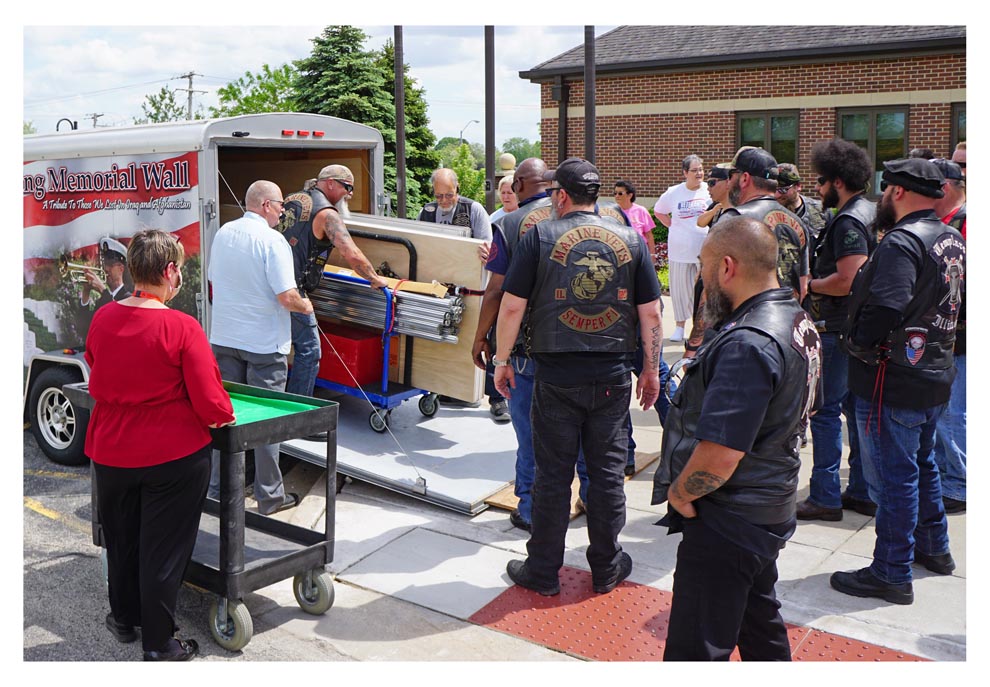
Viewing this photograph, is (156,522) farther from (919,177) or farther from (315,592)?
(919,177)

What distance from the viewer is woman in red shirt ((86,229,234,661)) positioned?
3807mm

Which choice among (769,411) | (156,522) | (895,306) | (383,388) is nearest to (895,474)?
(895,306)

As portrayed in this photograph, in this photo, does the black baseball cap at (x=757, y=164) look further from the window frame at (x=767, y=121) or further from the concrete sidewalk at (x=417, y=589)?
the window frame at (x=767, y=121)

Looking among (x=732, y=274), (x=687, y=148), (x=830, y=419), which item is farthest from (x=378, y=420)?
(x=687, y=148)

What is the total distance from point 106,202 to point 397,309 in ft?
7.65

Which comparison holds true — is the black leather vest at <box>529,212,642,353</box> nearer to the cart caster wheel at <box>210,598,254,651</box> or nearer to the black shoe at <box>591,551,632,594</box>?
the black shoe at <box>591,551,632,594</box>

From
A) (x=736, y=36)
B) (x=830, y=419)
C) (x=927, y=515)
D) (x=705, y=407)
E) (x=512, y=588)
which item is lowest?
(x=512, y=588)

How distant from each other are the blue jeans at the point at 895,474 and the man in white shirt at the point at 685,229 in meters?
5.40

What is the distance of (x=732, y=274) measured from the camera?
3.15m

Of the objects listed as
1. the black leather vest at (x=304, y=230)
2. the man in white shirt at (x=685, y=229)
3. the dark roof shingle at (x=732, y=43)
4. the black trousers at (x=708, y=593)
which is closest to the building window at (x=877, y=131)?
the dark roof shingle at (x=732, y=43)

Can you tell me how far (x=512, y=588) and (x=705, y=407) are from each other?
211 cm

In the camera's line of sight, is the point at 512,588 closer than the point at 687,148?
Yes

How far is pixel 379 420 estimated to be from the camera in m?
6.89

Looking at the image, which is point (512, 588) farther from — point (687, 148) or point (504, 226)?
point (687, 148)
